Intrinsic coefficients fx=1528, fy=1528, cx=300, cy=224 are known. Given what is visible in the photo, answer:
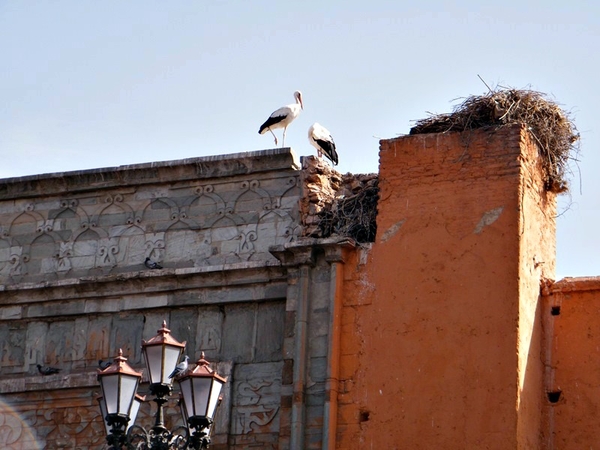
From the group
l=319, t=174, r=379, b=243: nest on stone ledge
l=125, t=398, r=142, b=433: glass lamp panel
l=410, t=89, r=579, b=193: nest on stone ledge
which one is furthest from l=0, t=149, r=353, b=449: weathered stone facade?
l=125, t=398, r=142, b=433: glass lamp panel

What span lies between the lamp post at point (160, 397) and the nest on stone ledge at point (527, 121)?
3.93 m

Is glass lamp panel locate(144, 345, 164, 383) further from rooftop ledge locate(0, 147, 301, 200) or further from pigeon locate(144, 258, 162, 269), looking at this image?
rooftop ledge locate(0, 147, 301, 200)

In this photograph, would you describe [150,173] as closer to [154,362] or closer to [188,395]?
[154,362]

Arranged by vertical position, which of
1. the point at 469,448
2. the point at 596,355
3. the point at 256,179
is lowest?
the point at 469,448

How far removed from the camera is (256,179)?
1233 centimetres

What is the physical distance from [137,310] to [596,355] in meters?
3.63

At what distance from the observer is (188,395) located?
27.6 ft

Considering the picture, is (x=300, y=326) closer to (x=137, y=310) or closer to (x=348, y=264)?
(x=348, y=264)

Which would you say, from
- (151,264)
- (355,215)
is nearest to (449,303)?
(355,215)

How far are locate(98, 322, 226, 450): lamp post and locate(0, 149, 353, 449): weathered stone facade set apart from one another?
9.03 ft

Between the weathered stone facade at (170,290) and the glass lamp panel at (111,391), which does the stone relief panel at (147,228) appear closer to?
the weathered stone facade at (170,290)

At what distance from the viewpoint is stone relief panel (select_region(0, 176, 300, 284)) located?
40.0 feet

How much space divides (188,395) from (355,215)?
372 cm

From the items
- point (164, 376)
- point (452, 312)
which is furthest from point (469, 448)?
point (164, 376)
